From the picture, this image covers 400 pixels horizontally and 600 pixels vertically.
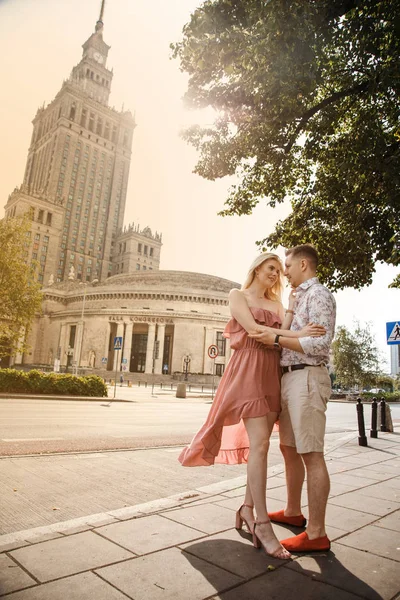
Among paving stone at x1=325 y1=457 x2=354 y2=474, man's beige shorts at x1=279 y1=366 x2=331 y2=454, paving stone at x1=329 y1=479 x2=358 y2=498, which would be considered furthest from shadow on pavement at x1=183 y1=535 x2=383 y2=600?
paving stone at x1=325 y1=457 x2=354 y2=474

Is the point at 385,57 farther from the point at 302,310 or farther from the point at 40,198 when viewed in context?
the point at 40,198

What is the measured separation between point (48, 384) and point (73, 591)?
827 inches

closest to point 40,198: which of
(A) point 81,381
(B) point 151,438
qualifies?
(A) point 81,381

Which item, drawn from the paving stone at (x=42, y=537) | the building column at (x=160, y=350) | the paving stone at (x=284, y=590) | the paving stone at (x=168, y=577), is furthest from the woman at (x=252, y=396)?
the building column at (x=160, y=350)

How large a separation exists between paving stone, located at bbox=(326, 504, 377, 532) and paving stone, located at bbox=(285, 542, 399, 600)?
1.83 ft

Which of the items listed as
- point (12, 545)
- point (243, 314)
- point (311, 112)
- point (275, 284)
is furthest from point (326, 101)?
point (12, 545)

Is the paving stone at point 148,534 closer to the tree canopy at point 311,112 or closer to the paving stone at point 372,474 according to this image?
the paving stone at point 372,474

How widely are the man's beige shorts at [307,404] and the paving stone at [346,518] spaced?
0.87m

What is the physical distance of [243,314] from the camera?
3.56 m

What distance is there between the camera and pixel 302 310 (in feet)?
11.5

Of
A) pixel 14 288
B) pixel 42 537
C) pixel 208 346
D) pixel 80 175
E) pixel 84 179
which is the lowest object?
pixel 42 537

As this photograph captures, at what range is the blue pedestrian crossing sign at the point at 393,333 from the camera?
991 centimetres

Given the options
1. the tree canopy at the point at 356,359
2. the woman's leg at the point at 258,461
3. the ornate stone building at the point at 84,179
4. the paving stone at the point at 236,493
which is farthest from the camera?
the ornate stone building at the point at 84,179

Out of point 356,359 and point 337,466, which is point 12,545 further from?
point 356,359
